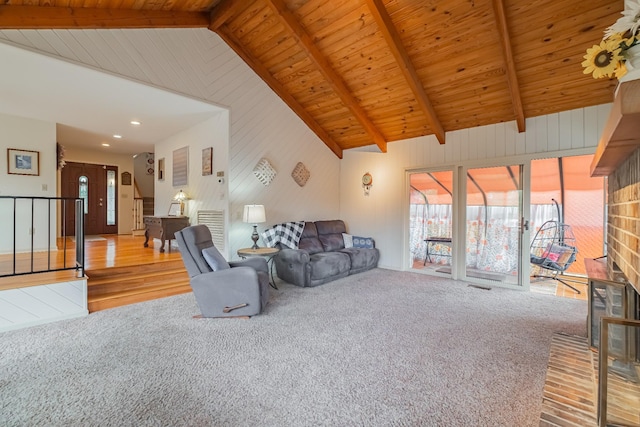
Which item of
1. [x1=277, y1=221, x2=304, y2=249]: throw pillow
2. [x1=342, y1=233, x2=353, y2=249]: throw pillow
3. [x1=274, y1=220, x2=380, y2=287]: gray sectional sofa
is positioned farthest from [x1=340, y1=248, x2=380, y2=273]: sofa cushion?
[x1=277, y1=221, x2=304, y2=249]: throw pillow

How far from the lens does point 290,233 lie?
5.06 metres

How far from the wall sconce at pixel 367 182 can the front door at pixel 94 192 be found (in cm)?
722

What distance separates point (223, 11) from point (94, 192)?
687 cm

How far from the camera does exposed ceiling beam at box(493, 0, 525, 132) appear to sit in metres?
3.02

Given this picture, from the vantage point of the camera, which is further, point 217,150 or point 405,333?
point 217,150

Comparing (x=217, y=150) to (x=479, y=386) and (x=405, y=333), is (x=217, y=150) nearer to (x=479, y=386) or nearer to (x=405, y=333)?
(x=405, y=333)

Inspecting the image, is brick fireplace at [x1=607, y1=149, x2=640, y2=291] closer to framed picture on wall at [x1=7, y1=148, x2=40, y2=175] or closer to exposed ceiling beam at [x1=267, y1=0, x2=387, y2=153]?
exposed ceiling beam at [x1=267, y1=0, x2=387, y2=153]

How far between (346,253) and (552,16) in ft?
13.4

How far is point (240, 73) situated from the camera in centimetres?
478

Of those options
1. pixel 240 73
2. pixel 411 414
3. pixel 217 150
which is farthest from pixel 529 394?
pixel 240 73

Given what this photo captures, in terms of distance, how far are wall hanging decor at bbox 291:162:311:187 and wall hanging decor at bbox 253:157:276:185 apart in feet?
1.84

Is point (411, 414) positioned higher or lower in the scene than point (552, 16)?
lower

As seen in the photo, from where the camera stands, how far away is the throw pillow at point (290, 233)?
4941 millimetres

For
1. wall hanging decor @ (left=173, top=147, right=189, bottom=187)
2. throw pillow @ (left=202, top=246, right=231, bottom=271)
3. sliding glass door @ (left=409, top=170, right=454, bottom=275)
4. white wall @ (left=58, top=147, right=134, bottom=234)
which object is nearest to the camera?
throw pillow @ (left=202, top=246, right=231, bottom=271)
